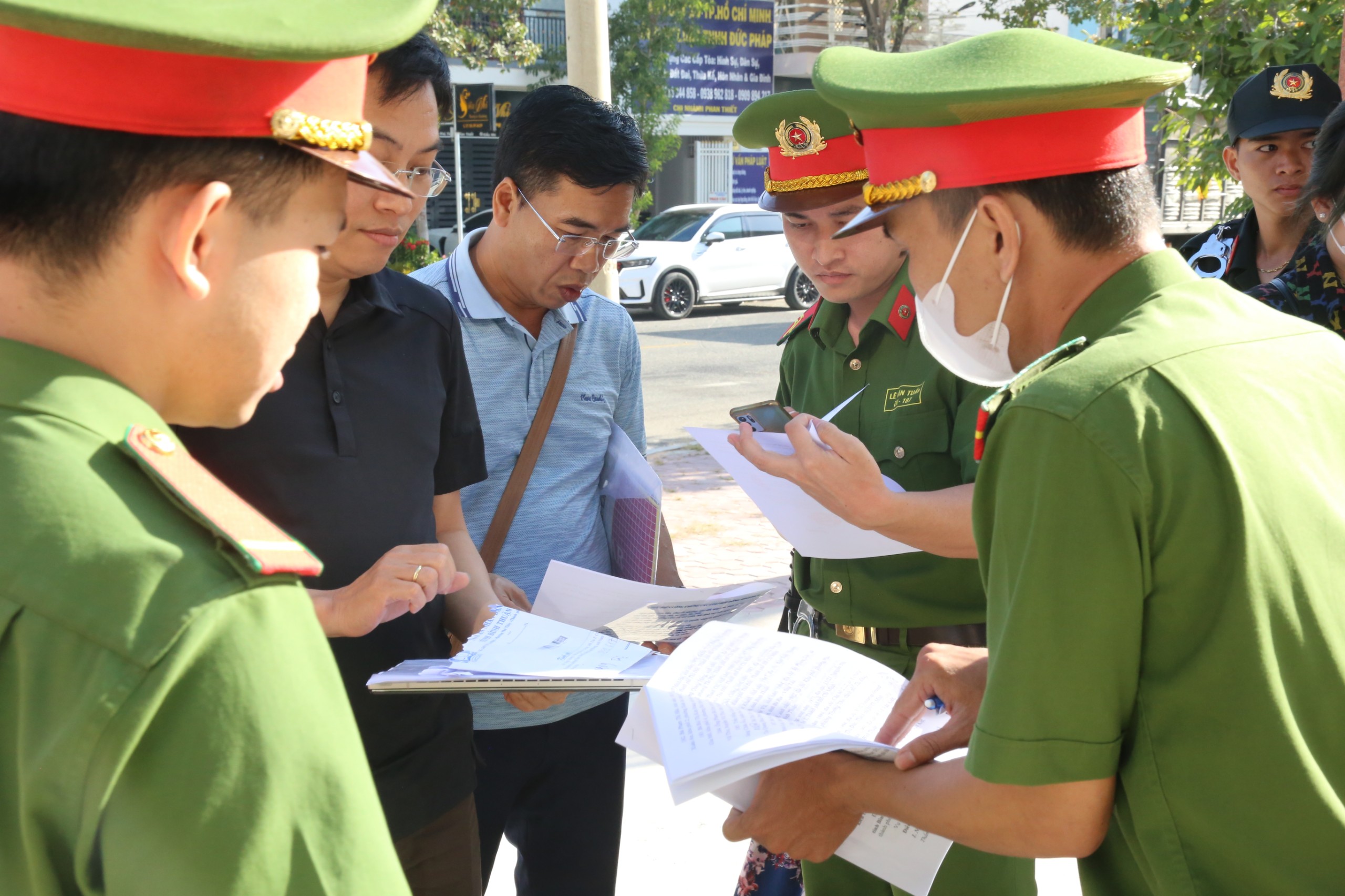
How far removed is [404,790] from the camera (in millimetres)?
1884

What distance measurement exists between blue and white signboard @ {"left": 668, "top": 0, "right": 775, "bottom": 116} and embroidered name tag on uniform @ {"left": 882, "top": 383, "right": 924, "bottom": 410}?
20796mm

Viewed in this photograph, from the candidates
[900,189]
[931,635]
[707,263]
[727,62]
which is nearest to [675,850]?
[931,635]

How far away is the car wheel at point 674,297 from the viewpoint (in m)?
15.5

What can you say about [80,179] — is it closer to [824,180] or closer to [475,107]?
[824,180]

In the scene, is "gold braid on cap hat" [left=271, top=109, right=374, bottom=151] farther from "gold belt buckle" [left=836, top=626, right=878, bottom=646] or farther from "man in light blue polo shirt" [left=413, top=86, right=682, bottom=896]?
"gold belt buckle" [left=836, top=626, right=878, bottom=646]

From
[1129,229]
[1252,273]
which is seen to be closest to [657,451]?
[1252,273]

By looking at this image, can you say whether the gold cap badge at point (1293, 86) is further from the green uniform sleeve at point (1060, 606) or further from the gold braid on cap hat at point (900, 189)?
the green uniform sleeve at point (1060, 606)

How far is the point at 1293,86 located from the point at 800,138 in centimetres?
261

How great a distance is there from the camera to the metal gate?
23328 millimetres

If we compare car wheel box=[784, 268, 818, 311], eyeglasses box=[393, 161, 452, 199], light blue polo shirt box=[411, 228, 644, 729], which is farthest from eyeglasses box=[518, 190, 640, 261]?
car wheel box=[784, 268, 818, 311]

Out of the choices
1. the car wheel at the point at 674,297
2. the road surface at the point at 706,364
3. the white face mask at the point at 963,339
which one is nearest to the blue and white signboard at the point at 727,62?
the road surface at the point at 706,364

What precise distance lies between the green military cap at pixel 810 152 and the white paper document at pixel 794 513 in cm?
65

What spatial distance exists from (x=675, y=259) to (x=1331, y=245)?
12924 millimetres

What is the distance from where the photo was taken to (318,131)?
0.92m
